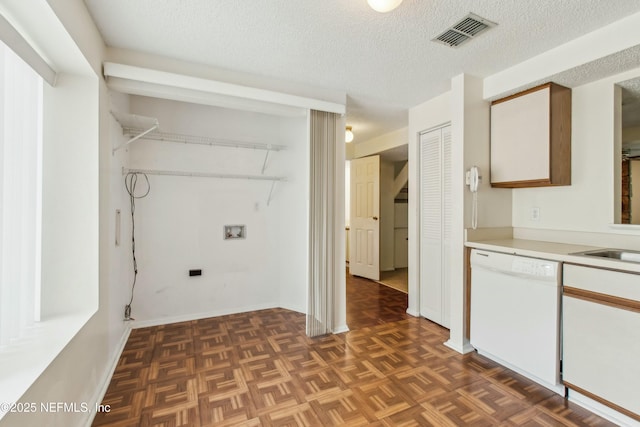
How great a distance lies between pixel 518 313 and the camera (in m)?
2.18

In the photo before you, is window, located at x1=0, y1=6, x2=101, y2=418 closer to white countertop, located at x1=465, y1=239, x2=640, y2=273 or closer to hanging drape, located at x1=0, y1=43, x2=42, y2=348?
hanging drape, located at x1=0, y1=43, x2=42, y2=348

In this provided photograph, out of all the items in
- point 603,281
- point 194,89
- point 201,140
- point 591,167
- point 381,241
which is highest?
point 194,89

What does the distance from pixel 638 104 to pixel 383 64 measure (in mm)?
1974

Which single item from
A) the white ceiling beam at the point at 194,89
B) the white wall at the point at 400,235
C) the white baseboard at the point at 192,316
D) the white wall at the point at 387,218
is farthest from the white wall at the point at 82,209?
the white wall at the point at 400,235

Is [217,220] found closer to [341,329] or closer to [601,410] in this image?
[341,329]

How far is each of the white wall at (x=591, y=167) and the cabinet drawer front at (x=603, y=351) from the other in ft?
2.63

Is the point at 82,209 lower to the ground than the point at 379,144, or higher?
lower

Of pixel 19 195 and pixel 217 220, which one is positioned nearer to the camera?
pixel 19 195

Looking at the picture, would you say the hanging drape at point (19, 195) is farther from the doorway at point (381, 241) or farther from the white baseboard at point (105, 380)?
the doorway at point (381, 241)

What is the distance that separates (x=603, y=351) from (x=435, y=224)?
1696 millimetres

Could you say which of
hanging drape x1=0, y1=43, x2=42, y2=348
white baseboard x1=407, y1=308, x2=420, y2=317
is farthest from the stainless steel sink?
hanging drape x1=0, y1=43, x2=42, y2=348

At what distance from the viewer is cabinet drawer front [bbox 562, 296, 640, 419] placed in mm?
1637

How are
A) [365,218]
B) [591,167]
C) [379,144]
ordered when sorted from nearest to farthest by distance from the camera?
[591,167] → [379,144] → [365,218]

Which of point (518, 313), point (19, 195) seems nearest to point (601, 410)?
point (518, 313)
